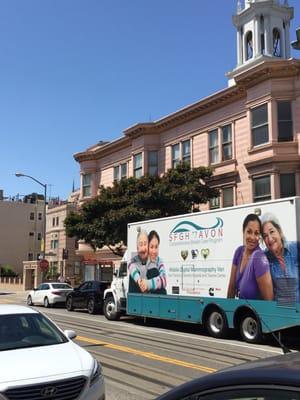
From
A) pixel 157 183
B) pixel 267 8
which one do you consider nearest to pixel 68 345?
pixel 157 183

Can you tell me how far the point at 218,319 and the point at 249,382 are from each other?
530 inches

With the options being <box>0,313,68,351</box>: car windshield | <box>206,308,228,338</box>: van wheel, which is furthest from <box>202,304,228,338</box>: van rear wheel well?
<box>0,313,68,351</box>: car windshield

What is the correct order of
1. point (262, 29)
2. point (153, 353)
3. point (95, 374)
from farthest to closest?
point (262, 29)
point (153, 353)
point (95, 374)

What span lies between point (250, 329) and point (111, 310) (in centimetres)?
824

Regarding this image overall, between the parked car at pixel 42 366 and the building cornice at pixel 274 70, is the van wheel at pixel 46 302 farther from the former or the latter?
the parked car at pixel 42 366

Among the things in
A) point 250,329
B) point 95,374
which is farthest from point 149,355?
point 95,374

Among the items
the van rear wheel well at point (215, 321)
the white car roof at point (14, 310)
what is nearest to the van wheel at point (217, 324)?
the van rear wheel well at point (215, 321)

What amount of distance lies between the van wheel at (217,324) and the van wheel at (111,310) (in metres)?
6.20

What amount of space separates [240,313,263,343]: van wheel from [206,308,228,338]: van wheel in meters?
0.62

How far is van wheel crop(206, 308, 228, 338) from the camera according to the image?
15198mm

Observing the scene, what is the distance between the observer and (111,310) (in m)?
21.4

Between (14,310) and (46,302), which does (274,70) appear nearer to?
(46,302)

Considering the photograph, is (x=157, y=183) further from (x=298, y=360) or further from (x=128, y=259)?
(x=298, y=360)

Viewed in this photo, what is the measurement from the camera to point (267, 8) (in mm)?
49281
